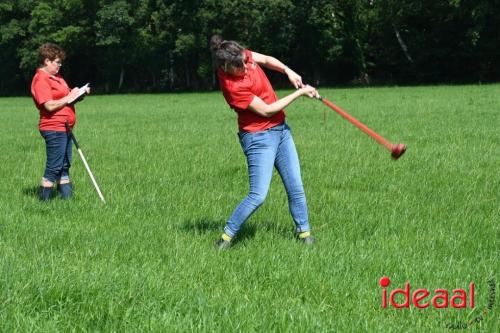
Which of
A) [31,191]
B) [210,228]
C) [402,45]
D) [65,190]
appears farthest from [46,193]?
[402,45]

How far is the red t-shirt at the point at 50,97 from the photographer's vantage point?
7.36 meters

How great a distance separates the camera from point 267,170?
5.49m

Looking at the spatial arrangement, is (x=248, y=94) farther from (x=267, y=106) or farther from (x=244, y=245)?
(x=244, y=245)

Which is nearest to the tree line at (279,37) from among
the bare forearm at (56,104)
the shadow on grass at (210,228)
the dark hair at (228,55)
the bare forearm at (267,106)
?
the bare forearm at (56,104)

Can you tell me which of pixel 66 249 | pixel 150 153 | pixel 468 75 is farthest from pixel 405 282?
pixel 468 75

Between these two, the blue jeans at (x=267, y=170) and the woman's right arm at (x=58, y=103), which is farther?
the woman's right arm at (x=58, y=103)

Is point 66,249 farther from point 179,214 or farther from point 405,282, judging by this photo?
point 405,282

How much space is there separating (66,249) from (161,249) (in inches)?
32.1

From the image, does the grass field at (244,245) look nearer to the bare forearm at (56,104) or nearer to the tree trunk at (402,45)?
the bare forearm at (56,104)

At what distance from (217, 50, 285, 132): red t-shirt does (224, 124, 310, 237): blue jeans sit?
7 cm

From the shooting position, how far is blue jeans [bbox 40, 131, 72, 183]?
7.61 metres

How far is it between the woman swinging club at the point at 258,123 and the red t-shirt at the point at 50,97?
2.86 m

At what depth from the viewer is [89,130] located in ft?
58.6

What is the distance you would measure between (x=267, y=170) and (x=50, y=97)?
3.26m
